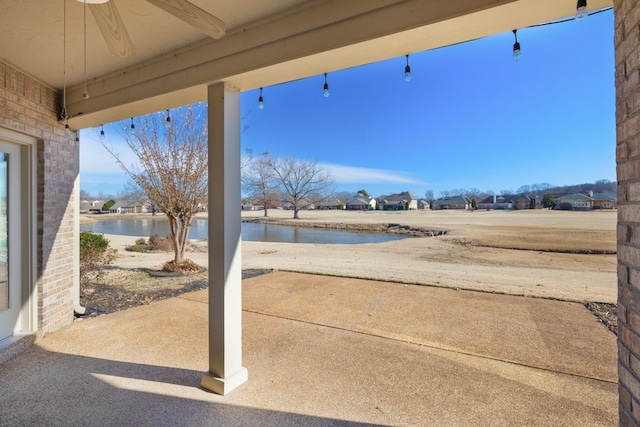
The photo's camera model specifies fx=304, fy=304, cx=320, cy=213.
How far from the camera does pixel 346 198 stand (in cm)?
3556

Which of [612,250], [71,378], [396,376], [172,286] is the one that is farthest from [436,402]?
[612,250]

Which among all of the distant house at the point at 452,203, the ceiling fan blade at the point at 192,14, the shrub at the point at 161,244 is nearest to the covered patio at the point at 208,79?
the ceiling fan blade at the point at 192,14

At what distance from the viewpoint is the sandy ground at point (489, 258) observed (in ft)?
18.6

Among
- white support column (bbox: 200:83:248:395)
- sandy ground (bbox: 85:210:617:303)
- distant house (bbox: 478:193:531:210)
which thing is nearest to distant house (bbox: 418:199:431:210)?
distant house (bbox: 478:193:531:210)

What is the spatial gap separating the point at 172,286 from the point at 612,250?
13.2m

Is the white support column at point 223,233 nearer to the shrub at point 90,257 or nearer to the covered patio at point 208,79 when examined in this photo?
the covered patio at point 208,79

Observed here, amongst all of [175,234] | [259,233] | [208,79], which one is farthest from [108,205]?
[208,79]

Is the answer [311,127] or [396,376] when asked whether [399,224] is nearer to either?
[311,127]

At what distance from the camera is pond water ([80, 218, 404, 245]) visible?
567 inches

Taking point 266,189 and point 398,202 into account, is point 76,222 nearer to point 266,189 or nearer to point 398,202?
point 266,189

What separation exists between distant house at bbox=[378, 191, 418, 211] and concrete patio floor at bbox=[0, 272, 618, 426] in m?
29.2

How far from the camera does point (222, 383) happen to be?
212 cm

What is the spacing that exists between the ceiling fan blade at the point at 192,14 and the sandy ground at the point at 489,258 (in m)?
4.90

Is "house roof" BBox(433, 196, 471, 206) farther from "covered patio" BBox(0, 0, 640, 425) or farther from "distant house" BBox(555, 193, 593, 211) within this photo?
"covered patio" BBox(0, 0, 640, 425)
